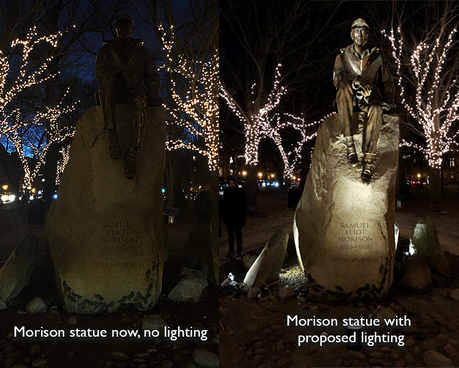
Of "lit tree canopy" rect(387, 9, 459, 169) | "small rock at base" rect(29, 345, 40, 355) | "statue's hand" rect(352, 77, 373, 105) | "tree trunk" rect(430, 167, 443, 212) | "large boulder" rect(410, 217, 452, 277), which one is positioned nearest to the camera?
"small rock at base" rect(29, 345, 40, 355)

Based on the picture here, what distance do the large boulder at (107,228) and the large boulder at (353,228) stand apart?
2.31 m

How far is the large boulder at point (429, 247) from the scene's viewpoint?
612 cm

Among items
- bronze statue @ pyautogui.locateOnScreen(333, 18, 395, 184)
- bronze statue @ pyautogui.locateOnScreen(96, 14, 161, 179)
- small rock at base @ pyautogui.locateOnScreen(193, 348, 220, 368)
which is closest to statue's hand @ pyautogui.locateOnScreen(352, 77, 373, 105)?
bronze statue @ pyautogui.locateOnScreen(333, 18, 395, 184)

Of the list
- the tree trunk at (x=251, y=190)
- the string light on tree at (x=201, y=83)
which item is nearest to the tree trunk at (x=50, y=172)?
the string light on tree at (x=201, y=83)

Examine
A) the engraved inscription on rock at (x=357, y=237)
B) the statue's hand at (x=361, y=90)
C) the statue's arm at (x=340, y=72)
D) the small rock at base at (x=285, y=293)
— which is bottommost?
the small rock at base at (x=285, y=293)

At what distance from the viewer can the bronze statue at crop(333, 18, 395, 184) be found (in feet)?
17.1

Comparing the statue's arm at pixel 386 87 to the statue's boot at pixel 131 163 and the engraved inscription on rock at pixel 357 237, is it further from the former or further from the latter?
the statue's boot at pixel 131 163

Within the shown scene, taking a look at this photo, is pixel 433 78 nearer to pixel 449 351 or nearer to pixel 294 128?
pixel 294 128

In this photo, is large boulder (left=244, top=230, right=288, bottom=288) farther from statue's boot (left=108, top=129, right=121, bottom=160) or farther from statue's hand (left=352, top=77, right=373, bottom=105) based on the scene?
statue's boot (left=108, top=129, right=121, bottom=160)

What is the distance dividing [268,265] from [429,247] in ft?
9.18

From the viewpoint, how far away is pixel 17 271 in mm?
5281

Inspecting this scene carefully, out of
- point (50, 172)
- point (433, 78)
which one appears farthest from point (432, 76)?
point (50, 172)

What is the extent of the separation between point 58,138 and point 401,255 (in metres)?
18.4

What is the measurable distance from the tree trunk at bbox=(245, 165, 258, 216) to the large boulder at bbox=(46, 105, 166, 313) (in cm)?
1087
